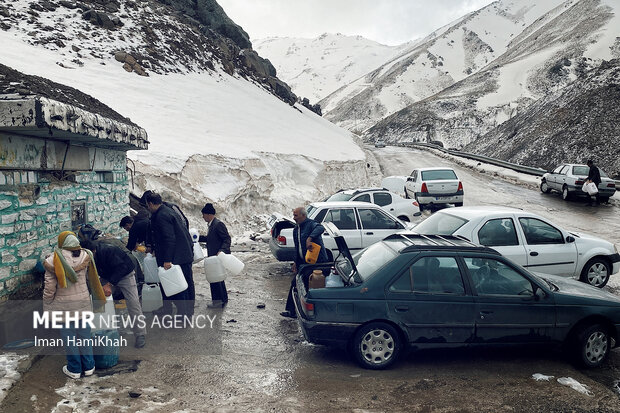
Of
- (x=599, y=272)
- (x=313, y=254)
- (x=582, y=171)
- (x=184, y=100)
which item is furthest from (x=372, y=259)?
(x=184, y=100)

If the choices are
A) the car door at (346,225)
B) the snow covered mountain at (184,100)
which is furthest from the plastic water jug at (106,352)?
the snow covered mountain at (184,100)

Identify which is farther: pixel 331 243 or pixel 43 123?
pixel 331 243

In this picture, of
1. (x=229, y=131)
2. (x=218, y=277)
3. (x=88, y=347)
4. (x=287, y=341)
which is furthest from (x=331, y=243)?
(x=229, y=131)

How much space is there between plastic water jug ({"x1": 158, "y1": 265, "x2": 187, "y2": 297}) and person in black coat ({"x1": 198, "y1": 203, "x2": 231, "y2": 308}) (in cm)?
94

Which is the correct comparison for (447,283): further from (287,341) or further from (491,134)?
(491,134)

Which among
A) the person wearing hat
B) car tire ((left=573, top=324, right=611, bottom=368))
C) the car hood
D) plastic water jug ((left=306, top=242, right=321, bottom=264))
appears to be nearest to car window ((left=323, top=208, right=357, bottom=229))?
plastic water jug ((left=306, top=242, right=321, bottom=264))

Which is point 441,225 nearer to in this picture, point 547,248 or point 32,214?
point 547,248

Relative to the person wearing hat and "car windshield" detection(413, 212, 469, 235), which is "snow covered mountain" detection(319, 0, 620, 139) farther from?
the person wearing hat

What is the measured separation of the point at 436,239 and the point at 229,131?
1495 cm

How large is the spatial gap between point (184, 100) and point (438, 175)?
12.9m

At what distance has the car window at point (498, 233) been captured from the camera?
7372 millimetres

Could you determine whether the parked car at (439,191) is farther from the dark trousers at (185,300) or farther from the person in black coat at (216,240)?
the dark trousers at (185,300)

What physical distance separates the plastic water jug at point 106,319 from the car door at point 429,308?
322 centimetres

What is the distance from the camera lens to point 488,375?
16.2ft
